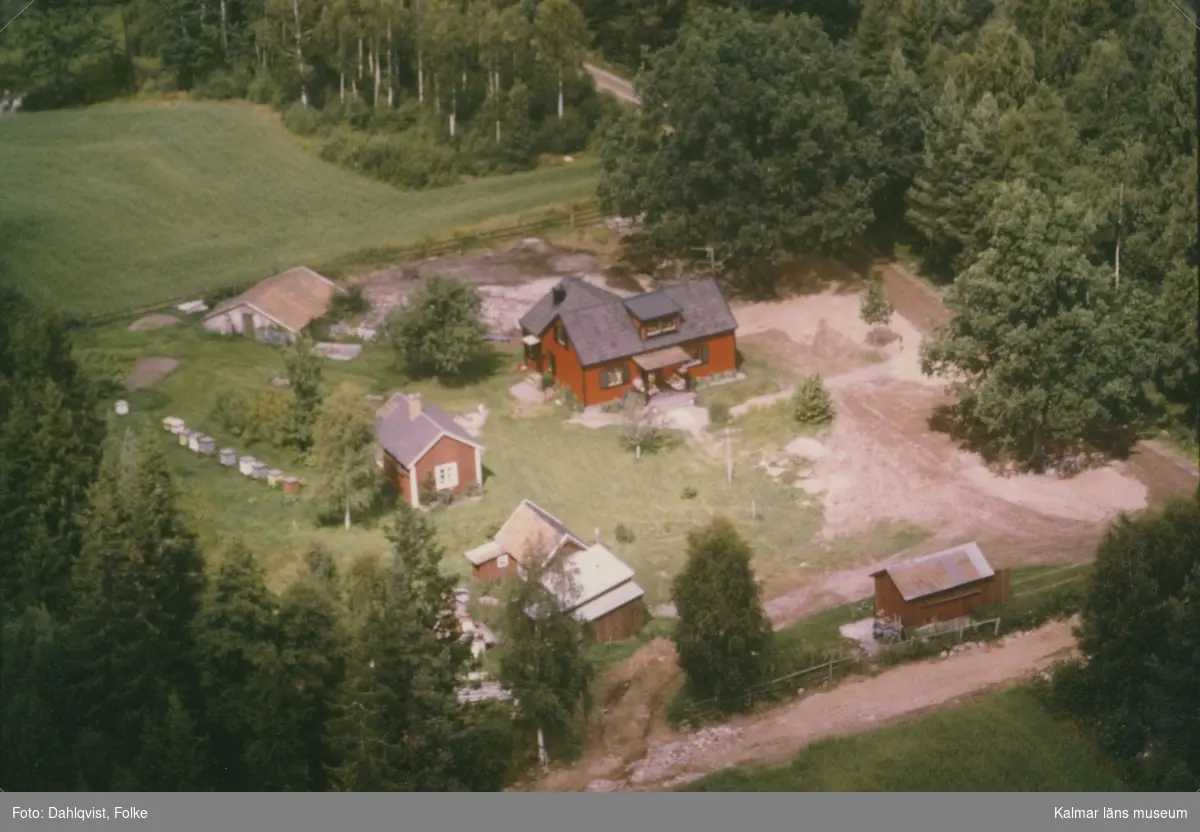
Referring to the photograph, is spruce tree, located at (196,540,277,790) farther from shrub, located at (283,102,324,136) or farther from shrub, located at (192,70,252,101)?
shrub, located at (283,102,324,136)

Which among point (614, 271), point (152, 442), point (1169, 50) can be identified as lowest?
point (614, 271)

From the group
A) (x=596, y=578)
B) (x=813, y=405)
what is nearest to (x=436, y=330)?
(x=813, y=405)

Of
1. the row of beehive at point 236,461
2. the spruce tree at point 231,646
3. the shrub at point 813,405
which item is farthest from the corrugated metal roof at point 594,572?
the shrub at point 813,405

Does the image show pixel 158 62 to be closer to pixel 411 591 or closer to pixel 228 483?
pixel 228 483

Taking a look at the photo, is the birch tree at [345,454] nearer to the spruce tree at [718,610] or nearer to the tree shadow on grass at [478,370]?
the tree shadow on grass at [478,370]

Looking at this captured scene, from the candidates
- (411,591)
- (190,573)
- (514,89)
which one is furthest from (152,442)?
(514,89)

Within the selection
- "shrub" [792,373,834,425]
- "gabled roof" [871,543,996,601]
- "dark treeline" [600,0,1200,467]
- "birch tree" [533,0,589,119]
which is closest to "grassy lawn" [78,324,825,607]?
"gabled roof" [871,543,996,601]

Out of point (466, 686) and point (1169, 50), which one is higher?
point (1169, 50)
